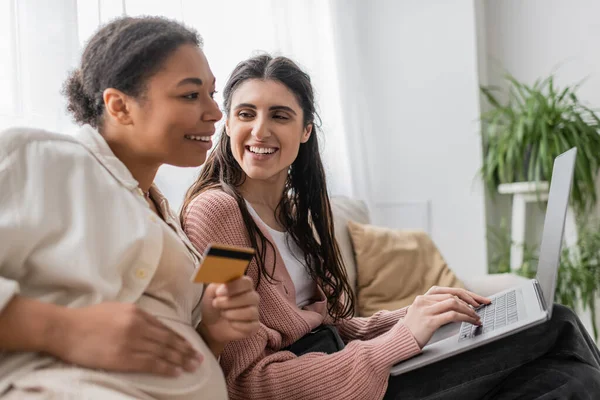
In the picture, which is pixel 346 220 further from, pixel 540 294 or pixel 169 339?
pixel 169 339

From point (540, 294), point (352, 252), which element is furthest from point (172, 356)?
point (352, 252)

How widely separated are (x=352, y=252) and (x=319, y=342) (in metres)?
A: 1.03

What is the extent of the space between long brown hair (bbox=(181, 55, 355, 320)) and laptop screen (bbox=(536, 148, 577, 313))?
47 cm

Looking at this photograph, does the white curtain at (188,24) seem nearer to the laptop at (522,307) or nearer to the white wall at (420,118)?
the white wall at (420,118)

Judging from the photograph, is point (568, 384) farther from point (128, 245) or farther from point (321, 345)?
point (128, 245)

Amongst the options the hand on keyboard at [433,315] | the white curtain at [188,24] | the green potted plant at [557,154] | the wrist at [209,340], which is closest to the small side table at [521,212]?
the green potted plant at [557,154]

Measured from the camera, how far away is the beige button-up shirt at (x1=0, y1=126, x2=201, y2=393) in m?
0.81

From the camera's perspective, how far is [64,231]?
853 millimetres

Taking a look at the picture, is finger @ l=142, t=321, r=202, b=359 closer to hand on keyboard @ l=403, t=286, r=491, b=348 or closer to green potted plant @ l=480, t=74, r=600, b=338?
hand on keyboard @ l=403, t=286, r=491, b=348

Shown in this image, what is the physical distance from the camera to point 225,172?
61.2 inches

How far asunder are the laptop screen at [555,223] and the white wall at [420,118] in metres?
1.91

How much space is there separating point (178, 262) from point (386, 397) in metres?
0.51

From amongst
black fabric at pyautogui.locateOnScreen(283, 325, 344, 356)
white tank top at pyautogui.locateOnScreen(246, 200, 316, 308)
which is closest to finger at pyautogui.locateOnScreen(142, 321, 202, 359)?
black fabric at pyautogui.locateOnScreen(283, 325, 344, 356)

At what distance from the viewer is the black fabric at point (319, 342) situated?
52.6 inches
